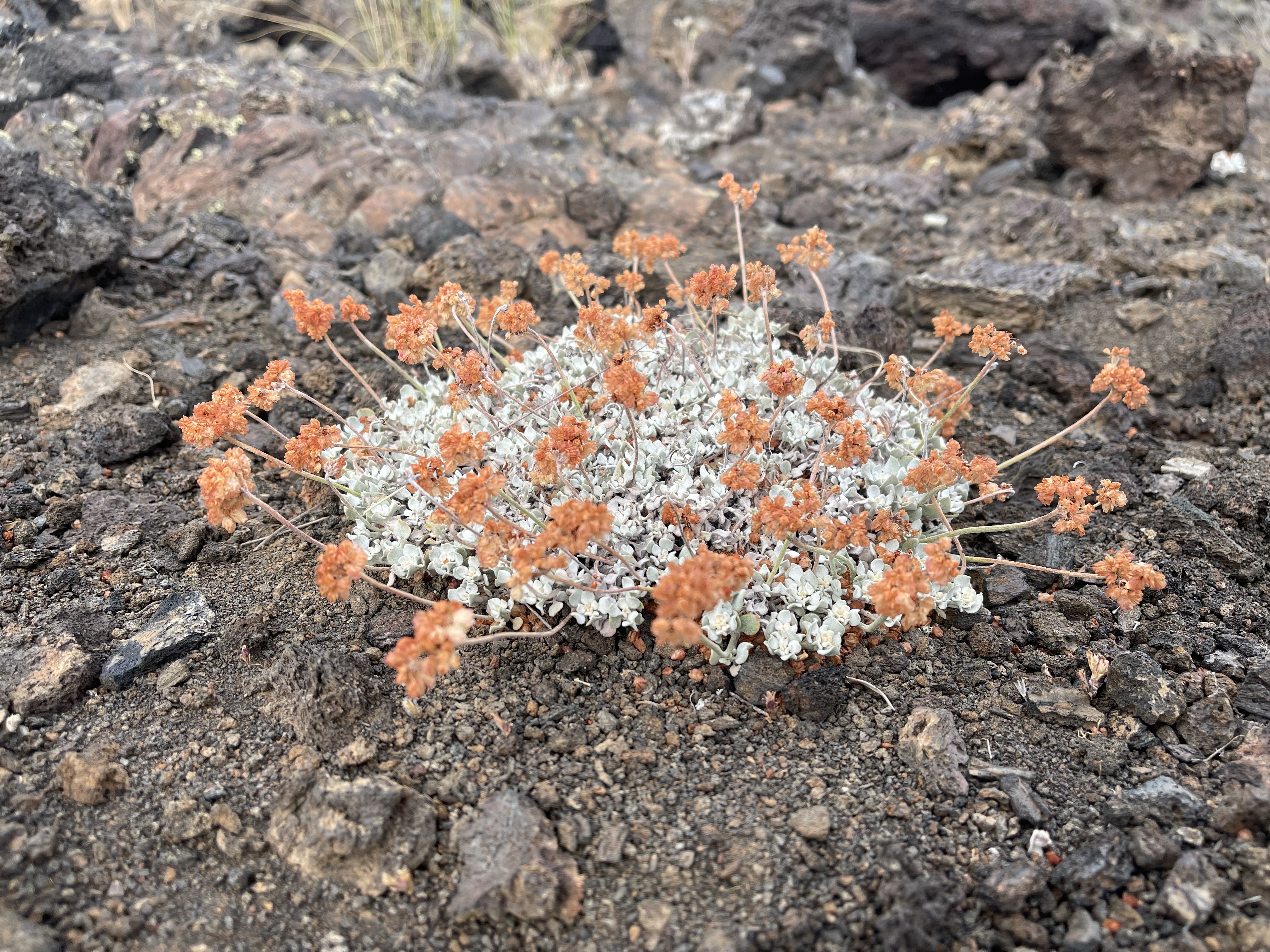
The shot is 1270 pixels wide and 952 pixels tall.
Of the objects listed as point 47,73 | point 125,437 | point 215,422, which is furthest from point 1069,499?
point 47,73

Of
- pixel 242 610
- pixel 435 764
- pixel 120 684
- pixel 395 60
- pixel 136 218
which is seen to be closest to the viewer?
pixel 435 764

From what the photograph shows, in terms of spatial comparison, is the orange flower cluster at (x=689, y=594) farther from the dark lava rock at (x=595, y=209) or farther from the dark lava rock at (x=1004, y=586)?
the dark lava rock at (x=595, y=209)

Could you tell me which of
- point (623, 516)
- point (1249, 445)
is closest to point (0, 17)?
point (623, 516)

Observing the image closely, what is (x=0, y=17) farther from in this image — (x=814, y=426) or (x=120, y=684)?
(x=814, y=426)

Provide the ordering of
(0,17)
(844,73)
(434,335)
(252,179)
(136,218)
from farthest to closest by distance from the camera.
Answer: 1. (844,73)
2. (0,17)
3. (252,179)
4. (136,218)
5. (434,335)

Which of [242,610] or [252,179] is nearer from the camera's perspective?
[242,610]
